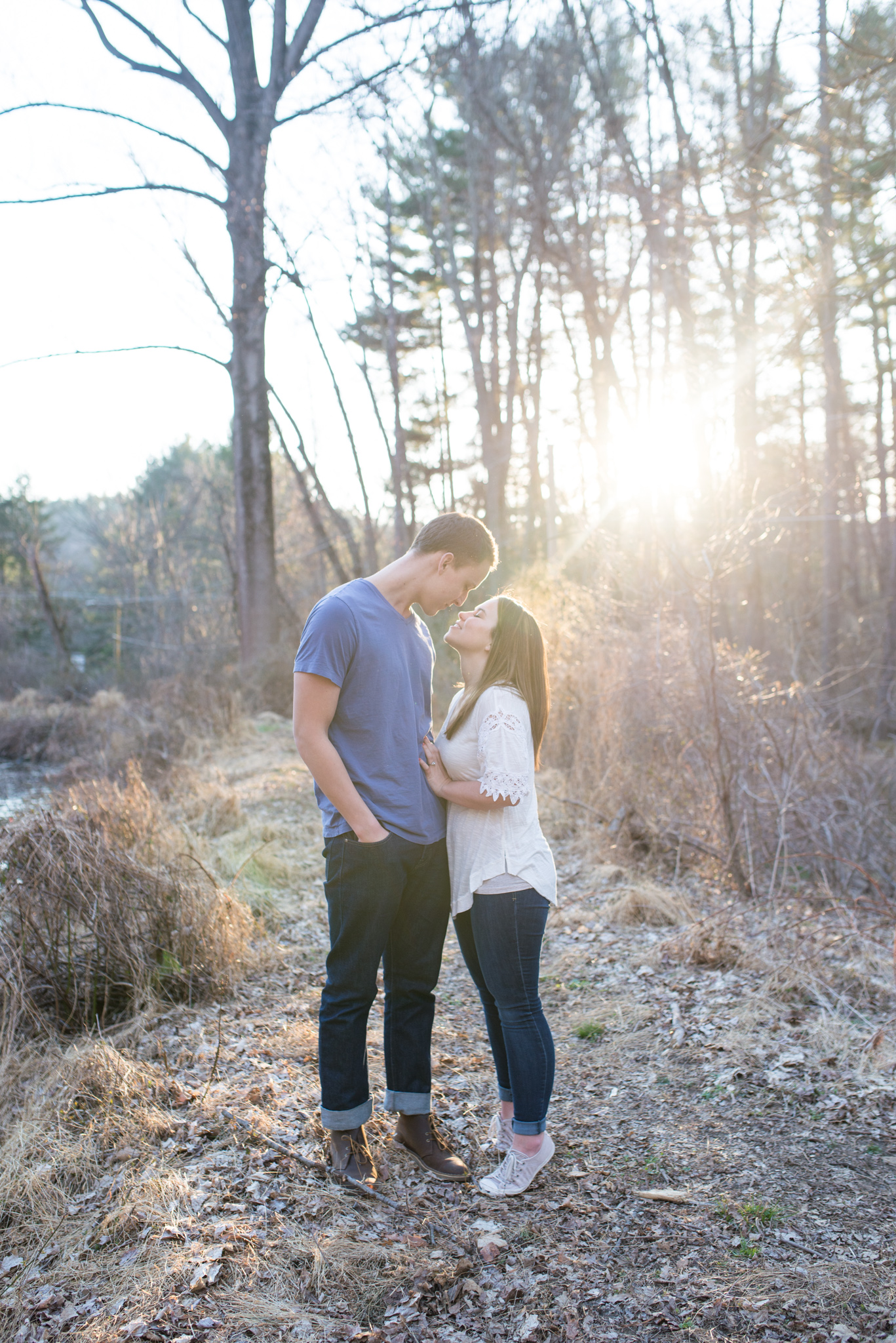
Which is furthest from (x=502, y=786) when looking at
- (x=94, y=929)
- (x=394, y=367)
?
(x=394, y=367)

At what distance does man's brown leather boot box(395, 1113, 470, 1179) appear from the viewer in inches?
108

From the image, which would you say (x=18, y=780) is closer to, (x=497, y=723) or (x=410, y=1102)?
(x=410, y=1102)

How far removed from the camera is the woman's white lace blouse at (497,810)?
2.52 m

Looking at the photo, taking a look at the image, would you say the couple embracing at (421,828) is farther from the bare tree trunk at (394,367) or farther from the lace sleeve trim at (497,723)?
the bare tree trunk at (394,367)

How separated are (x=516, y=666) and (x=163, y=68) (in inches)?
507

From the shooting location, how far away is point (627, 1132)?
3076 millimetres

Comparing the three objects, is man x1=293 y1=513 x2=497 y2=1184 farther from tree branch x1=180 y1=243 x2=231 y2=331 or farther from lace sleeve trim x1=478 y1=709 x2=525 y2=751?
tree branch x1=180 y1=243 x2=231 y2=331

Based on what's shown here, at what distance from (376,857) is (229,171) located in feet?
43.2

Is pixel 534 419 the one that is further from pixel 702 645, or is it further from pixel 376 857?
pixel 376 857

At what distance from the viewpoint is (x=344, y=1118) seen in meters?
2.62

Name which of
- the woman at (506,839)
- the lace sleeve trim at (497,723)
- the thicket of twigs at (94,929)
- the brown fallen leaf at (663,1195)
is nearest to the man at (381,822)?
the woman at (506,839)

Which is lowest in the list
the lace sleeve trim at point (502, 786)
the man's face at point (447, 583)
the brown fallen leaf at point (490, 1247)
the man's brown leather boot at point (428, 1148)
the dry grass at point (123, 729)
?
the brown fallen leaf at point (490, 1247)

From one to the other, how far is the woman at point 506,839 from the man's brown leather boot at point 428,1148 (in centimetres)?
11

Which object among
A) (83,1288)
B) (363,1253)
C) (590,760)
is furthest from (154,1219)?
(590,760)
